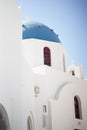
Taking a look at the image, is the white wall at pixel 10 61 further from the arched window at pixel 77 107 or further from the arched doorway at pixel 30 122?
the arched window at pixel 77 107

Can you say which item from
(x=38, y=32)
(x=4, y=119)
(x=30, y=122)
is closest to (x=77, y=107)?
(x=30, y=122)

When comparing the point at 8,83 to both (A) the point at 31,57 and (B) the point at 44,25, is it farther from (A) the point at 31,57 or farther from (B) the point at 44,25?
(B) the point at 44,25

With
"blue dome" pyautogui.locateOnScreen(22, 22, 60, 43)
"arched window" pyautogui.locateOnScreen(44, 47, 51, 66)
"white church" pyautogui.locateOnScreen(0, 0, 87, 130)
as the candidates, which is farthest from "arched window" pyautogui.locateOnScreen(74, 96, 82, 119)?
"blue dome" pyautogui.locateOnScreen(22, 22, 60, 43)

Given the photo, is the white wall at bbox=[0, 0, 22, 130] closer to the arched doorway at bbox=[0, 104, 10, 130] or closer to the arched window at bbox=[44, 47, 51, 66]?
the arched doorway at bbox=[0, 104, 10, 130]

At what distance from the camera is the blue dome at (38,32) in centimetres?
2086

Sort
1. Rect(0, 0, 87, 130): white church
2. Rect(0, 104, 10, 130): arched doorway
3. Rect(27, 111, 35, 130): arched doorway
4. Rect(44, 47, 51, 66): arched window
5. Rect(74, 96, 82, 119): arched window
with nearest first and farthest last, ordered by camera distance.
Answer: Rect(0, 104, 10, 130): arched doorway
Rect(0, 0, 87, 130): white church
Rect(27, 111, 35, 130): arched doorway
Rect(74, 96, 82, 119): arched window
Rect(44, 47, 51, 66): arched window

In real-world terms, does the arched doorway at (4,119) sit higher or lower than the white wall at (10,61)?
lower

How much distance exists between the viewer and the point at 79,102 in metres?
19.4

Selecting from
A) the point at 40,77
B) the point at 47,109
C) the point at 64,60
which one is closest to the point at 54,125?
the point at 47,109

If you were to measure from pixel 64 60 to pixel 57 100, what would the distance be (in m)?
5.37

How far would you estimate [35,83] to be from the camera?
16875mm

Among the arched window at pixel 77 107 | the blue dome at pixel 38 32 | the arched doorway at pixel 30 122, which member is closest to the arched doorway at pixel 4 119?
the arched doorway at pixel 30 122

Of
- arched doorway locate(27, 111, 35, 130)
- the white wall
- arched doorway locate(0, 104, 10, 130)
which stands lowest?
arched doorway locate(27, 111, 35, 130)

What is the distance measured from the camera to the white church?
43.7 ft
